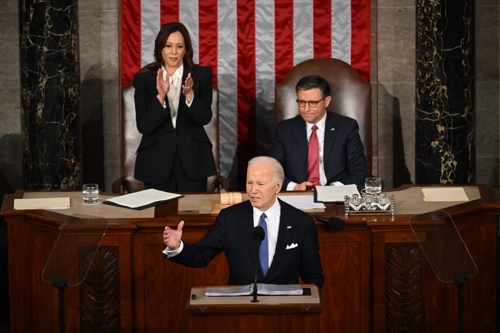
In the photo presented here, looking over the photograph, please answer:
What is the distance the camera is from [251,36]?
22.4 feet

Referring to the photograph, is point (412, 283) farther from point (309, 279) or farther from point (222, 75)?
point (222, 75)

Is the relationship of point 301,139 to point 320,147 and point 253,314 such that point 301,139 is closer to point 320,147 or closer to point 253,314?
point 320,147

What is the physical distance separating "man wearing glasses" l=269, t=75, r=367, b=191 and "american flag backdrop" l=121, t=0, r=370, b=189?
1.19 metres

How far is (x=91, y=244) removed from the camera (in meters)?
3.78

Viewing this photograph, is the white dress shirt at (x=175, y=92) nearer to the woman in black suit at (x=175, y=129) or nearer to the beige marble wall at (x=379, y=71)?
the woman in black suit at (x=175, y=129)

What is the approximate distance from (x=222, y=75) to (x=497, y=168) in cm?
234

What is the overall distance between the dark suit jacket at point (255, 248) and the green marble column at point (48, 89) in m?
2.76

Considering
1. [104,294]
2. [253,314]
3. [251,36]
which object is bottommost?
[104,294]

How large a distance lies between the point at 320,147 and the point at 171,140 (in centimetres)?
99

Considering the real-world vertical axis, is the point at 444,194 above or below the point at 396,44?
below

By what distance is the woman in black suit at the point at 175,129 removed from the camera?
5.55 metres

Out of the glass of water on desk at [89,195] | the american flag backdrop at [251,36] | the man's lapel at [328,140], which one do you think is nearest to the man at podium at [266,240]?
the glass of water on desk at [89,195]

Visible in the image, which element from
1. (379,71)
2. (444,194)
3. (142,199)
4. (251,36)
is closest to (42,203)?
(142,199)

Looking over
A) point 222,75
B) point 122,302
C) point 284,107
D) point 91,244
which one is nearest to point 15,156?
point 222,75
